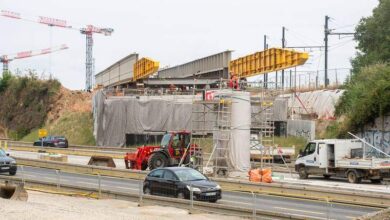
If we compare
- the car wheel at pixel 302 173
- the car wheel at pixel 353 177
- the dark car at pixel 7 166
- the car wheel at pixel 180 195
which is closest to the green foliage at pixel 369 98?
the car wheel at pixel 302 173

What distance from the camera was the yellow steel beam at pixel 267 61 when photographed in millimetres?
34531

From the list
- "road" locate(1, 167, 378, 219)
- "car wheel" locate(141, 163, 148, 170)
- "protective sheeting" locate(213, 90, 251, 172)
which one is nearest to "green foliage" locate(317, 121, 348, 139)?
"protective sheeting" locate(213, 90, 251, 172)

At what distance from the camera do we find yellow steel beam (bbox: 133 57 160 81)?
55.4 m

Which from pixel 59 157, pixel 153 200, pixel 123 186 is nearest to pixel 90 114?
pixel 59 157

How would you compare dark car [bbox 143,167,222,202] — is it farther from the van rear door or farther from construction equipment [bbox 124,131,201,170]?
the van rear door

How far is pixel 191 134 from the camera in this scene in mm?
34312

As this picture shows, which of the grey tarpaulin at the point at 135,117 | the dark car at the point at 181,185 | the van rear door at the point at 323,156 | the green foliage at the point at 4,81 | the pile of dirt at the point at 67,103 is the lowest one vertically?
the dark car at the point at 181,185

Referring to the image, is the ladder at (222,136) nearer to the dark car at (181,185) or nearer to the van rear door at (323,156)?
the van rear door at (323,156)

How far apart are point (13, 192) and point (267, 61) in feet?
63.5

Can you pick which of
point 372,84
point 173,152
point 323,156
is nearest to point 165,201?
point 173,152

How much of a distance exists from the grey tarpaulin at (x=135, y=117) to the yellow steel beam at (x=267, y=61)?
54.0 ft

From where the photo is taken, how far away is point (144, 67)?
58250 millimetres

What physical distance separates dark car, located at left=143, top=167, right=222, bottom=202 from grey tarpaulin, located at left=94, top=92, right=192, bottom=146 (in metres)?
33.7

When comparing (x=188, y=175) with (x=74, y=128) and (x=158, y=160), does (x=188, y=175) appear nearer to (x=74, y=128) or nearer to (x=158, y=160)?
(x=158, y=160)
